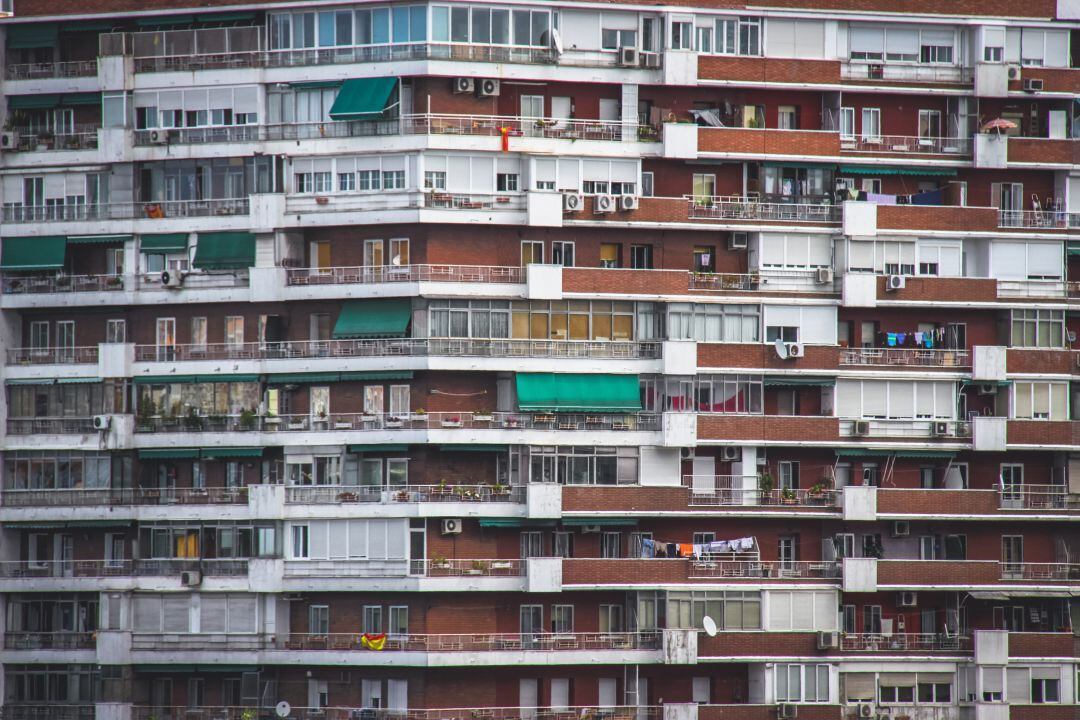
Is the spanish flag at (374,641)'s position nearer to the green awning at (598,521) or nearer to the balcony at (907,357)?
the green awning at (598,521)

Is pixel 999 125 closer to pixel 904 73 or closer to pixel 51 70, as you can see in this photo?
pixel 904 73

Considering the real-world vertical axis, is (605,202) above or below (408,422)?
above

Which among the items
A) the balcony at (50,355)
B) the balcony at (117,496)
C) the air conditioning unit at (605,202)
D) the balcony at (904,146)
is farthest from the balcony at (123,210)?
the balcony at (904,146)

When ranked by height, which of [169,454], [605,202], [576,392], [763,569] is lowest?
[763,569]

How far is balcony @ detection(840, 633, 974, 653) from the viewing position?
85.9 metres

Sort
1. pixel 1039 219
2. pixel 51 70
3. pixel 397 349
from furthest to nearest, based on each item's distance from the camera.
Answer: pixel 1039 219 → pixel 51 70 → pixel 397 349

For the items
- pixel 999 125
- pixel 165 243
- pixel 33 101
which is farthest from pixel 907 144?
pixel 33 101

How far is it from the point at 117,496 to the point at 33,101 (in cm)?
1466

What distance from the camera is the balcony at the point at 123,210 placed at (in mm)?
86188

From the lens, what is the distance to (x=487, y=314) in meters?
84.9

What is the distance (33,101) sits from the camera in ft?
288

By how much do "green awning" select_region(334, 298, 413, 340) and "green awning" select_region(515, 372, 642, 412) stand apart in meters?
4.52

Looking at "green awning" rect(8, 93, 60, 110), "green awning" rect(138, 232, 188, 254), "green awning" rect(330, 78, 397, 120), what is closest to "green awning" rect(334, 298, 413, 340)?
"green awning" rect(138, 232, 188, 254)

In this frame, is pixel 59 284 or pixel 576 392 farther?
pixel 59 284
